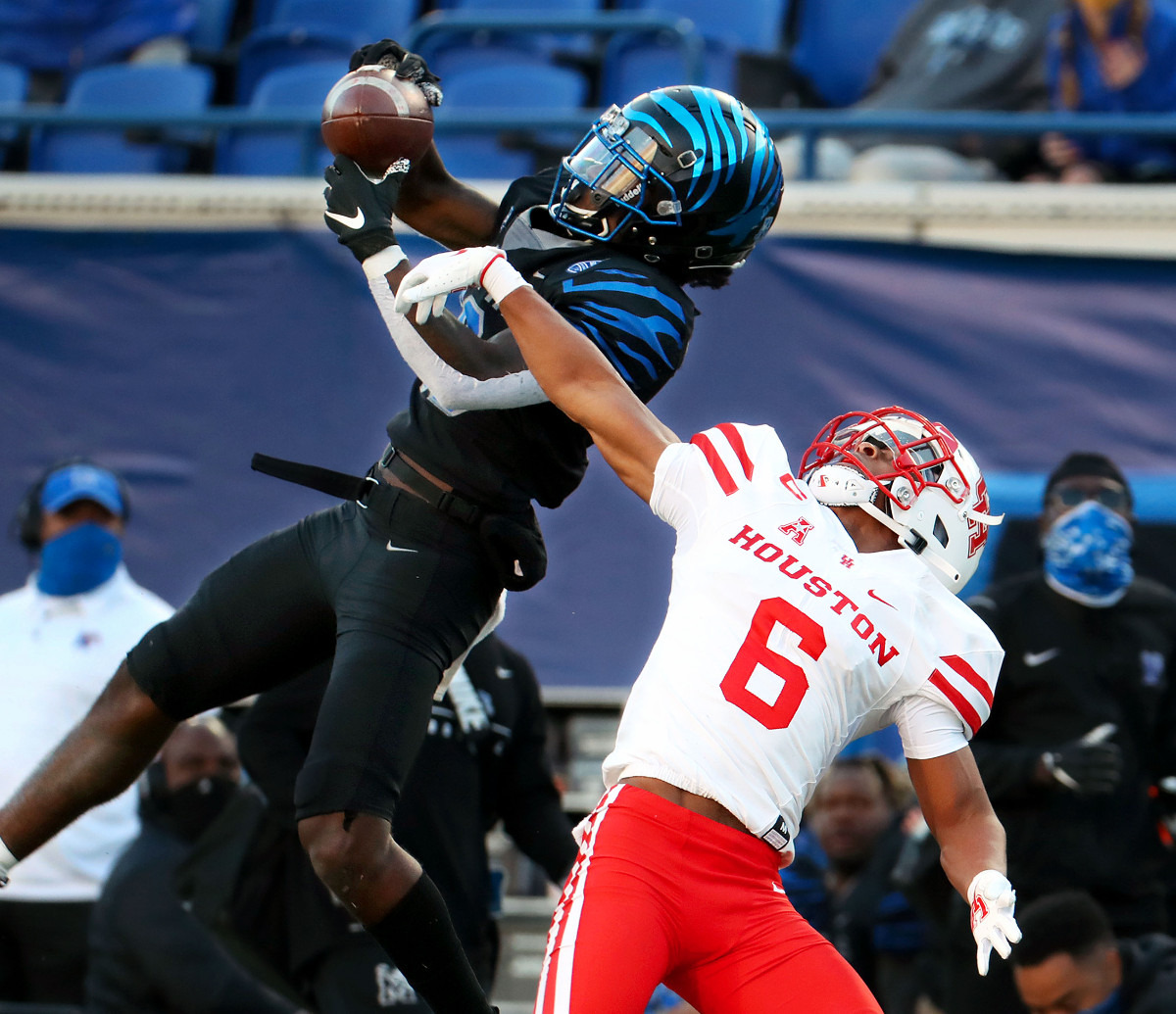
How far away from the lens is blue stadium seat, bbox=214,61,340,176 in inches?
333

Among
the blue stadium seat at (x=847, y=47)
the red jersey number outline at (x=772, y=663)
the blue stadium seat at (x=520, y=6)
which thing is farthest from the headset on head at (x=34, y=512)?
the blue stadium seat at (x=847, y=47)

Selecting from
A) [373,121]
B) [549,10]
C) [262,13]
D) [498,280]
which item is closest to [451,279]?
[498,280]

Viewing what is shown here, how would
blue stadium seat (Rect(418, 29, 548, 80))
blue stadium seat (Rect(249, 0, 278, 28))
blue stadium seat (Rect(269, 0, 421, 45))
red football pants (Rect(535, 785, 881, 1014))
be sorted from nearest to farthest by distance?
red football pants (Rect(535, 785, 881, 1014)) < blue stadium seat (Rect(418, 29, 548, 80)) < blue stadium seat (Rect(269, 0, 421, 45)) < blue stadium seat (Rect(249, 0, 278, 28))

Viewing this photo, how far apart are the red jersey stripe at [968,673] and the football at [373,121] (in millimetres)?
1462

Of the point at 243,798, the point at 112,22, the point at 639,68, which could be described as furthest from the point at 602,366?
the point at 112,22

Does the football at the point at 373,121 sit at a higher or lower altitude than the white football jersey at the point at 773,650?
higher

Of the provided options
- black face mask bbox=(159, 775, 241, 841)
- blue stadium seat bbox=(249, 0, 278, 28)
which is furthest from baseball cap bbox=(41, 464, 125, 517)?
blue stadium seat bbox=(249, 0, 278, 28)

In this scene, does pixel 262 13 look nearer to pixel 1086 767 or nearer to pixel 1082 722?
pixel 1082 722

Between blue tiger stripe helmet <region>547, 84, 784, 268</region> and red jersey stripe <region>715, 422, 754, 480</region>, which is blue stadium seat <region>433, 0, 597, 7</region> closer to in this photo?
blue tiger stripe helmet <region>547, 84, 784, 268</region>

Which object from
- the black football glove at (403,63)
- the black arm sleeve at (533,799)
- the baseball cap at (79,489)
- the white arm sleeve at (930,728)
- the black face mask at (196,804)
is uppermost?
the black football glove at (403,63)

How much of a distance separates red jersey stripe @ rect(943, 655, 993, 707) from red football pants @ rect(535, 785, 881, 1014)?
0.51 m

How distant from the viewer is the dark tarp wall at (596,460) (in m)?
7.26

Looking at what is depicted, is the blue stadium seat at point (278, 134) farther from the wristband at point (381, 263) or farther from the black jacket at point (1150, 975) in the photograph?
the black jacket at point (1150, 975)

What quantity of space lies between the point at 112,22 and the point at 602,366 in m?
6.84
